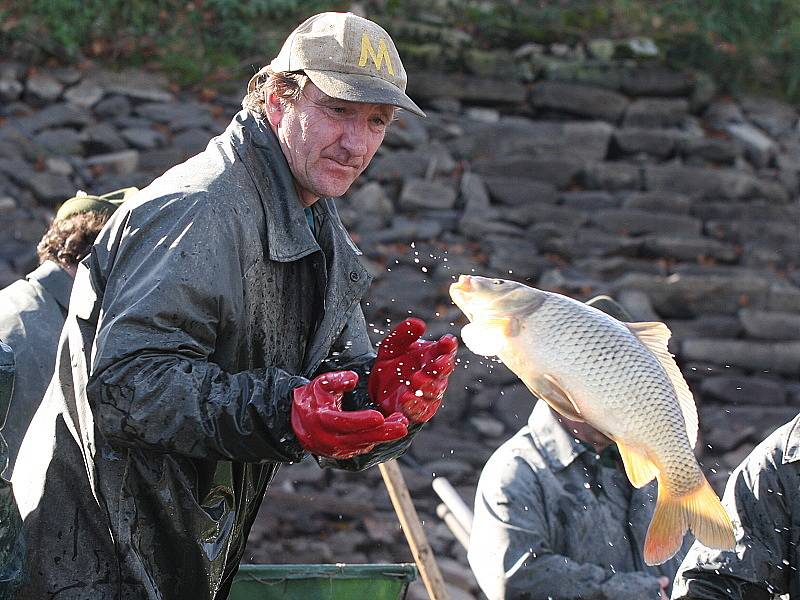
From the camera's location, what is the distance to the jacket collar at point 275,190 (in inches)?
122

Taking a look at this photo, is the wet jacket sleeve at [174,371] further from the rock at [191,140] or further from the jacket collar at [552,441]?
the rock at [191,140]

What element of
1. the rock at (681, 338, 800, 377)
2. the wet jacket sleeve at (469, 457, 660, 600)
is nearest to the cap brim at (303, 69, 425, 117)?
the wet jacket sleeve at (469, 457, 660, 600)

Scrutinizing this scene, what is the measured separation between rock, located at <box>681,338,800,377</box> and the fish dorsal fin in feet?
25.8


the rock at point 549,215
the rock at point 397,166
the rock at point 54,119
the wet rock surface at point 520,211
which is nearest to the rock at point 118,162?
the wet rock surface at point 520,211

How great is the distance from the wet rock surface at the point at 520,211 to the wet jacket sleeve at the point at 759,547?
490 centimetres

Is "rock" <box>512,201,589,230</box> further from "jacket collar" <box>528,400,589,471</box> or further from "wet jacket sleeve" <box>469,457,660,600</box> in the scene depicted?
"wet jacket sleeve" <box>469,457,660,600</box>

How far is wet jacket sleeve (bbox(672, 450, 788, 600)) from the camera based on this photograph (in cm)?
365

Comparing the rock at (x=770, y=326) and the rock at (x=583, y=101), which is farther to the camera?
the rock at (x=583, y=101)

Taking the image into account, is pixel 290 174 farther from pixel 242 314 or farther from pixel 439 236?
pixel 439 236

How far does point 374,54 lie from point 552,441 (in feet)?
6.97

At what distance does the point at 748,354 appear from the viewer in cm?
1082

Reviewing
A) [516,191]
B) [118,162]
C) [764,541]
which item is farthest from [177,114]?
[764,541]

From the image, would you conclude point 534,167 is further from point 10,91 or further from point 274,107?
point 274,107

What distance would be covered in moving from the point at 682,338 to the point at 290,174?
8.27 m
